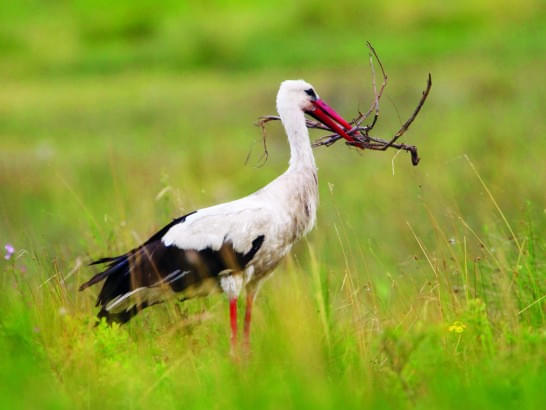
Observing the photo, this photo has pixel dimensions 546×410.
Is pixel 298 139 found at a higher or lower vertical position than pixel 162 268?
higher

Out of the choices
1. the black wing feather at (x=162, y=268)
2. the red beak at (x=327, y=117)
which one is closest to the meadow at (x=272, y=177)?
the black wing feather at (x=162, y=268)

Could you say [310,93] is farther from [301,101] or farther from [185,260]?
[185,260]

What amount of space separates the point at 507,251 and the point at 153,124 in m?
8.84

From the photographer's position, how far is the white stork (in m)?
5.14

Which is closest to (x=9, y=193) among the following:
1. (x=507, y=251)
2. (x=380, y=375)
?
(x=507, y=251)

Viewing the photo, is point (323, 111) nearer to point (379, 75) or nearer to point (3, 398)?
point (3, 398)

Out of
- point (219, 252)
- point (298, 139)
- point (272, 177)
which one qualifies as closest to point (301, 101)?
point (298, 139)

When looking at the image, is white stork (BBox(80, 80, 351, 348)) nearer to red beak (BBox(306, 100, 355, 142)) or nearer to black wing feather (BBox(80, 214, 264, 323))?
black wing feather (BBox(80, 214, 264, 323))

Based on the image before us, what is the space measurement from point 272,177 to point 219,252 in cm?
557

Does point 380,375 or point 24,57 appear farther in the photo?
point 24,57

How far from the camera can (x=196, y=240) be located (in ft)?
17.2

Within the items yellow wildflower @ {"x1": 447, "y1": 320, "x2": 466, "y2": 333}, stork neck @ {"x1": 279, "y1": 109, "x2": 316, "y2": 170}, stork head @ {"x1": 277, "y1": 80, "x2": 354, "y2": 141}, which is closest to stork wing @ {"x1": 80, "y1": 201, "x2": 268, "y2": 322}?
stork neck @ {"x1": 279, "y1": 109, "x2": 316, "y2": 170}

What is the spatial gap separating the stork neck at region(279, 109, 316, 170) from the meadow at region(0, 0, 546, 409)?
0.16m

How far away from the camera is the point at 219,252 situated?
17.1 ft
